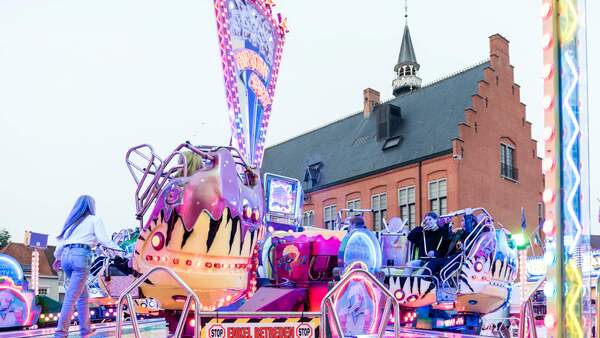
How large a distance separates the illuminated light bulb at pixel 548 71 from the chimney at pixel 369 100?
3915cm

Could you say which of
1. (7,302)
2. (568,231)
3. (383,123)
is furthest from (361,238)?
(383,123)

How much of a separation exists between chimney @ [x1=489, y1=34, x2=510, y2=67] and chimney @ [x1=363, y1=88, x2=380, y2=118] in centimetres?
931

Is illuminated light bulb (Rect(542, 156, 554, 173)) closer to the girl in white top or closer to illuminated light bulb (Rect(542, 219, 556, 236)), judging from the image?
illuminated light bulb (Rect(542, 219, 556, 236))

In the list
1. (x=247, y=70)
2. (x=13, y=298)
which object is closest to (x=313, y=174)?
(x=247, y=70)

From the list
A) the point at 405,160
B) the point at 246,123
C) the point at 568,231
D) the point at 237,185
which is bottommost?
the point at 568,231

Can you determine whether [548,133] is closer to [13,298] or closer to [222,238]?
[222,238]

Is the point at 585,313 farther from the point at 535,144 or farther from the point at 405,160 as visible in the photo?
the point at 535,144

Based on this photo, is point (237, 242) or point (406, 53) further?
point (406, 53)

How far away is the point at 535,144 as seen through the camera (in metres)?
38.1

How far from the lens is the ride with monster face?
759 cm

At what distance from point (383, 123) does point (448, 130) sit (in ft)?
17.4

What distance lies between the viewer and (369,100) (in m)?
43.2

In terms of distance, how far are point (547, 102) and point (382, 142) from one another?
34.9m

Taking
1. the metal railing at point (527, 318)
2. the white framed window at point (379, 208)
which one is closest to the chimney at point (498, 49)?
the white framed window at point (379, 208)
